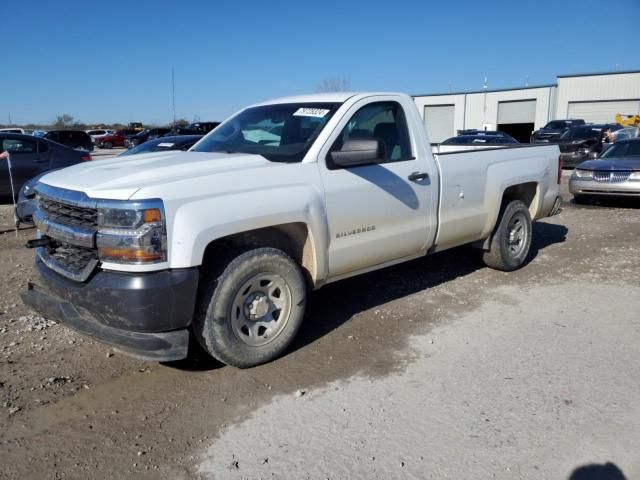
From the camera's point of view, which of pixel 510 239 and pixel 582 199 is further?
pixel 582 199

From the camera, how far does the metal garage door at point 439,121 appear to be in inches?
1997

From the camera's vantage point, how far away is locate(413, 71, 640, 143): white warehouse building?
40.9 m

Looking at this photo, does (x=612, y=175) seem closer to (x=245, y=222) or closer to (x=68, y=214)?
(x=245, y=222)

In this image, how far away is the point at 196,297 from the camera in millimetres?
3637

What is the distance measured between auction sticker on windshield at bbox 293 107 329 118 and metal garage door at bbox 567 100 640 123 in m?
42.7

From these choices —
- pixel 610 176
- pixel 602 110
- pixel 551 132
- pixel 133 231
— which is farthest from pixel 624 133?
pixel 133 231

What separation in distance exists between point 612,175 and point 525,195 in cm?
601

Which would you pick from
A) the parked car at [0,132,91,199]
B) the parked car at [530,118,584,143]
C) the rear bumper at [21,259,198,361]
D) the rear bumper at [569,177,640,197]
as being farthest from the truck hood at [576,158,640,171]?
the parked car at [530,118,584,143]

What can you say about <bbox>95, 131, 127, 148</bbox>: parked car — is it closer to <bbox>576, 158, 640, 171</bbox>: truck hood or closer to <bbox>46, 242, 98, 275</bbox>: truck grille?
<bbox>576, 158, 640, 171</bbox>: truck hood

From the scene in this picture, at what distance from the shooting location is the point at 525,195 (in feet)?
22.2

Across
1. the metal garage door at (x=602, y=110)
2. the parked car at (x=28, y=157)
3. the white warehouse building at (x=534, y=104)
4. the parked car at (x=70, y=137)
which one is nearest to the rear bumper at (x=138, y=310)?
the parked car at (x=28, y=157)

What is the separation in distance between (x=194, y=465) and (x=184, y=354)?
0.77 meters

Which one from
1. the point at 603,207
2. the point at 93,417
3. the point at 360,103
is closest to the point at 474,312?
the point at 360,103

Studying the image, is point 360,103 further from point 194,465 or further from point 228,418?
point 194,465
